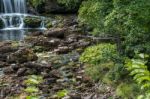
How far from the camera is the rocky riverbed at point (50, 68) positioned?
14.2 metres

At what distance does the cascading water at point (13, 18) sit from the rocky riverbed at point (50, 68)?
393cm

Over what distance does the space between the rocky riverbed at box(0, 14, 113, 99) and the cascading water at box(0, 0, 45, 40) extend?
3.93m

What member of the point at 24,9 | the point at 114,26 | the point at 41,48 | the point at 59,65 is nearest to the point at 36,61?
the point at 59,65

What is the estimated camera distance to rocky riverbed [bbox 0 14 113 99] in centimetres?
1418

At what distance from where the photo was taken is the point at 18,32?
30906 mm

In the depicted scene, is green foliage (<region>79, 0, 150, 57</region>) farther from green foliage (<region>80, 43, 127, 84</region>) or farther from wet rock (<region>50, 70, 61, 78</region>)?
wet rock (<region>50, 70, 61, 78</region>)

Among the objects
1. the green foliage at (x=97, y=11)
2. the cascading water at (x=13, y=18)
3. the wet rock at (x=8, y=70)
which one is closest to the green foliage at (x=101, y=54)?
the green foliage at (x=97, y=11)

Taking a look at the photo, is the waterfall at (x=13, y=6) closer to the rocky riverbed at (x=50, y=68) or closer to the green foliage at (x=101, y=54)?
the rocky riverbed at (x=50, y=68)

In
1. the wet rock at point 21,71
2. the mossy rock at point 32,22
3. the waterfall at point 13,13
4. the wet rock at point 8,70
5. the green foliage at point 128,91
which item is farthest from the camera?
the waterfall at point 13,13

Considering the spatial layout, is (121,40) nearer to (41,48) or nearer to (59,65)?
(59,65)

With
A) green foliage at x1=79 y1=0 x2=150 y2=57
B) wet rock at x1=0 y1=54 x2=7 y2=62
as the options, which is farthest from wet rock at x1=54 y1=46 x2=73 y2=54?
green foliage at x1=79 y1=0 x2=150 y2=57

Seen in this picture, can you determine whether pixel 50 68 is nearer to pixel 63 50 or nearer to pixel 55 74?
pixel 55 74

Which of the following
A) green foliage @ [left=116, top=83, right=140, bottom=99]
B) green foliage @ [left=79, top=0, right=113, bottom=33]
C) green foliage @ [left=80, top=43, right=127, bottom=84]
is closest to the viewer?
green foliage @ [left=116, top=83, right=140, bottom=99]

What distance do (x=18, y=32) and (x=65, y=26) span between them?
4.16 meters
